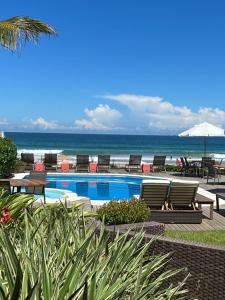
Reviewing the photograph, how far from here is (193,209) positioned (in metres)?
10.2

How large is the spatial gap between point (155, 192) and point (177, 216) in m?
0.68

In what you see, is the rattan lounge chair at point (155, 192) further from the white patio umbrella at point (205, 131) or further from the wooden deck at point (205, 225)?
the white patio umbrella at point (205, 131)

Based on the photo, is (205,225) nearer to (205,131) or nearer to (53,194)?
(53,194)

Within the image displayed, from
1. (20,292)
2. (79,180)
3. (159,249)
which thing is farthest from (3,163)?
(20,292)

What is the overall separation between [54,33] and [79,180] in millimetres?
10260

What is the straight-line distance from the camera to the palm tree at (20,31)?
10.9 meters

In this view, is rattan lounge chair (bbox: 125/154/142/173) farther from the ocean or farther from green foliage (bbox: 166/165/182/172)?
the ocean

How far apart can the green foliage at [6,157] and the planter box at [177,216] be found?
30.9 feet

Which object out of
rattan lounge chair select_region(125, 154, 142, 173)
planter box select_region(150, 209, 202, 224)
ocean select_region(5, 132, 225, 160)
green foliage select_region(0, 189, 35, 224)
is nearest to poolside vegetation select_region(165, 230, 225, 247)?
planter box select_region(150, 209, 202, 224)

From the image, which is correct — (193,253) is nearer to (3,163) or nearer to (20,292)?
(20,292)

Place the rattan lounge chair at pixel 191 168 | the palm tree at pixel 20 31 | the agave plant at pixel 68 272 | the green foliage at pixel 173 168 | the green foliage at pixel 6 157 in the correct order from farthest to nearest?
the green foliage at pixel 173 168 < the rattan lounge chair at pixel 191 168 < the green foliage at pixel 6 157 < the palm tree at pixel 20 31 < the agave plant at pixel 68 272

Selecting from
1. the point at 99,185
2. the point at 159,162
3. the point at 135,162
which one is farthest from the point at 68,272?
the point at 135,162

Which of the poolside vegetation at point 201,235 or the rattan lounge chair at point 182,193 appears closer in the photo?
the poolside vegetation at point 201,235

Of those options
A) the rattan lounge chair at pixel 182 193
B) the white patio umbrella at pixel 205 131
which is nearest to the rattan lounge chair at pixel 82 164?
the white patio umbrella at pixel 205 131
